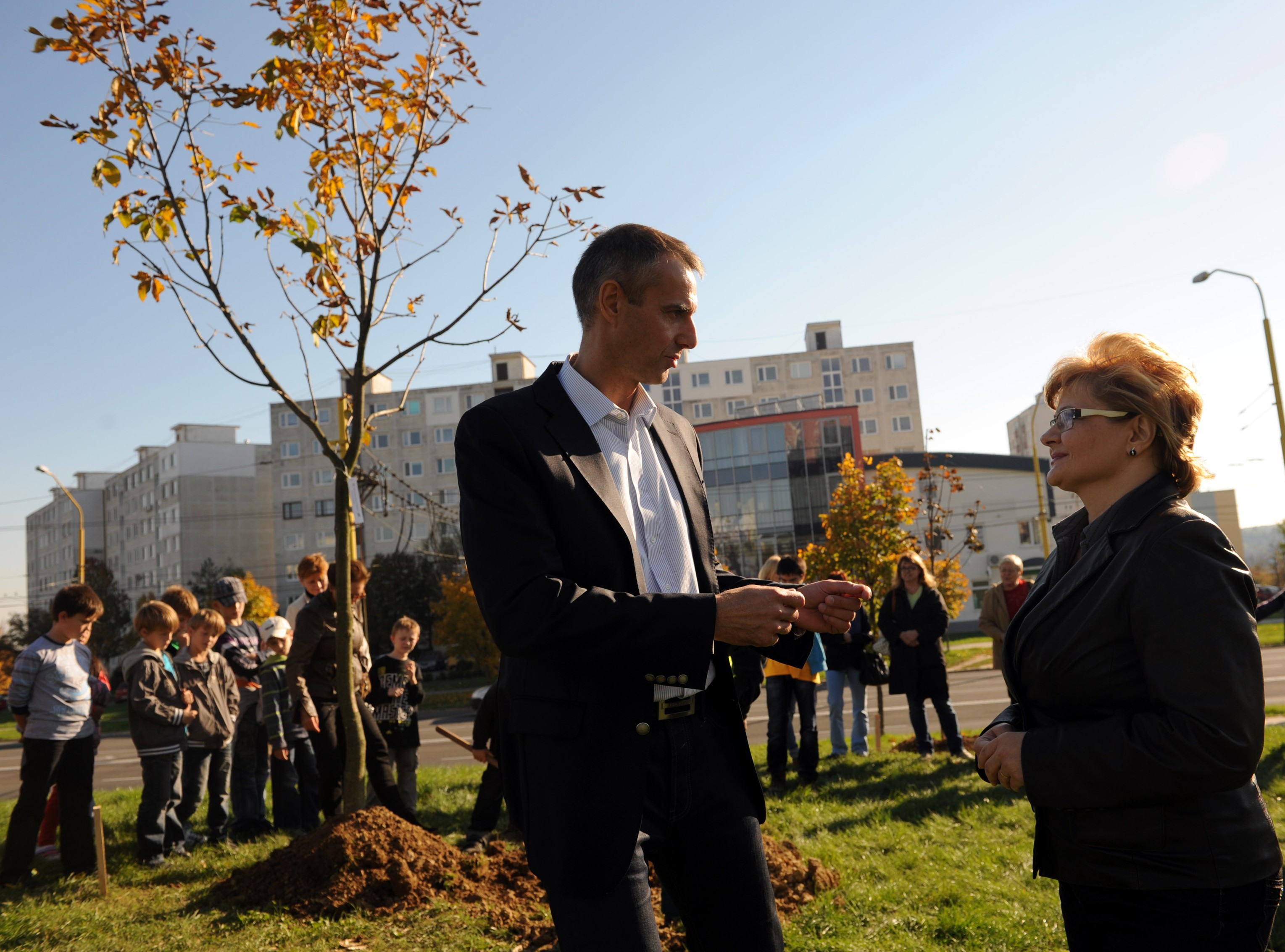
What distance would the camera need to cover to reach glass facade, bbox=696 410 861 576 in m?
58.7

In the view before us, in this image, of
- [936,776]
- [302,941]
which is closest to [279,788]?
[302,941]

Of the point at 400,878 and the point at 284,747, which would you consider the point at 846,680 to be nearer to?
the point at 284,747

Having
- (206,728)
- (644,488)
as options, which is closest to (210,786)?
(206,728)

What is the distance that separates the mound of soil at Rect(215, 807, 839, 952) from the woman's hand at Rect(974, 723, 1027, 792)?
2.98 meters

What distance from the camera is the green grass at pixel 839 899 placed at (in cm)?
461

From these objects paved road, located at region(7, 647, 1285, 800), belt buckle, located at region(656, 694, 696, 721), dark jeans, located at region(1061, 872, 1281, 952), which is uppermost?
belt buckle, located at region(656, 694, 696, 721)

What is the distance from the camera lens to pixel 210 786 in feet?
25.8

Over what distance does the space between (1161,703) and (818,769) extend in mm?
7955

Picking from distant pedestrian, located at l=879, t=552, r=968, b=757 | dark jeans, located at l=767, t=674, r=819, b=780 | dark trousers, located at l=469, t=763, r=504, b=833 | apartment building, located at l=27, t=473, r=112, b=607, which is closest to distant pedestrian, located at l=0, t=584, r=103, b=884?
dark trousers, located at l=469, t=763, r=504, b=833

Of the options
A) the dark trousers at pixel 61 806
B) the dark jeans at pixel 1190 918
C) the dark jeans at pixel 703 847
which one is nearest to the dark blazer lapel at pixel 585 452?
the dark jeans at pixel 703 847

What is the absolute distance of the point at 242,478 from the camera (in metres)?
88.6

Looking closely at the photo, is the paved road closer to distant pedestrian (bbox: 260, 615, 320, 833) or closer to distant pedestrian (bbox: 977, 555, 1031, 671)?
distant pedestrian (bbox: 977, 555, 1031, 671)

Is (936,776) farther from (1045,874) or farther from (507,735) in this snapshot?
(507,735)

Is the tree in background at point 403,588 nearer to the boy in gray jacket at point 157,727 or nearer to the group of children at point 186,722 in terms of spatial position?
the group of children at point 186,722
